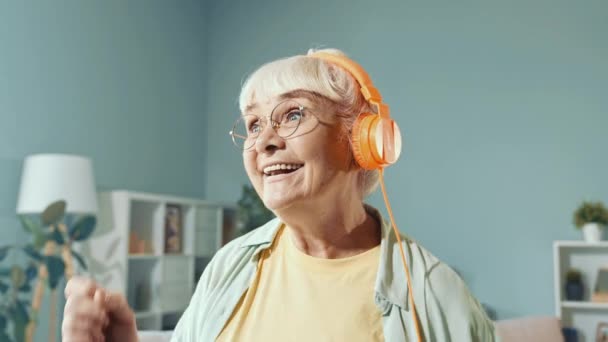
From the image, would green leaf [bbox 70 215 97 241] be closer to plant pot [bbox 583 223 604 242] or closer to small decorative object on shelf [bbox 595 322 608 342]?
plant pot [bbox 583 223 604 242]

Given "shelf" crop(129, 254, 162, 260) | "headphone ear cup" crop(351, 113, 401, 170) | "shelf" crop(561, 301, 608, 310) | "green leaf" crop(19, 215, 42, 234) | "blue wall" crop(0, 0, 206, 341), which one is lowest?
"shelf" crop(561, 301, 608, 310)

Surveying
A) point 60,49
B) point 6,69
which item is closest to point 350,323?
point 6,69

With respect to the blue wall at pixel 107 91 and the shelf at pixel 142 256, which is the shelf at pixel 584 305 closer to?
the shelf at pixel 142 256

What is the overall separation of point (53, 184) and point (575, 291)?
9.95 ft

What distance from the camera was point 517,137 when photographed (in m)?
4.37

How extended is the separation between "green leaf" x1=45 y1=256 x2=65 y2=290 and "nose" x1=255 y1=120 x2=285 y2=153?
2320mm

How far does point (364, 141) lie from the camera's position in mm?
1154

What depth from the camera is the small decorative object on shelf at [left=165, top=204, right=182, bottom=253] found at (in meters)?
4.27

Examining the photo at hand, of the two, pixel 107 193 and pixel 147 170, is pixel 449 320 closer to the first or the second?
pixel 107 193

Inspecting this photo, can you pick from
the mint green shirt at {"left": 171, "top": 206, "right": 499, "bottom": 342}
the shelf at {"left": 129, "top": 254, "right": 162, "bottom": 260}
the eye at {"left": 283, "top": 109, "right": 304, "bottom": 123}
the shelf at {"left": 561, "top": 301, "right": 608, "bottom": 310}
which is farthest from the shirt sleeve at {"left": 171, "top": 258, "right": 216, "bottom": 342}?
the shelf at {"left": 561, "top": 301, "right": 608, "bottom": 310}

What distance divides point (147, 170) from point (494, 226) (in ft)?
8.10

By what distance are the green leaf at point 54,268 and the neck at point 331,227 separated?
88.6 inches

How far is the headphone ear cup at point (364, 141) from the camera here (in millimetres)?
1152

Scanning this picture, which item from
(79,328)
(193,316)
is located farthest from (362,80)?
(79,328)
